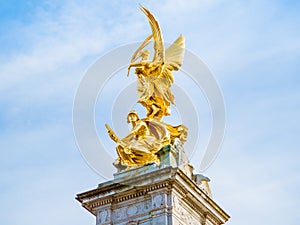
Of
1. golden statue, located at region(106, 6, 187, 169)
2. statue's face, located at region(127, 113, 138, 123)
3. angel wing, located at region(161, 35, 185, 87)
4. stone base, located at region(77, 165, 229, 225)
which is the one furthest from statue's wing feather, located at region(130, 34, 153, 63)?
stone base, located at region(77, 165, 229, 225)

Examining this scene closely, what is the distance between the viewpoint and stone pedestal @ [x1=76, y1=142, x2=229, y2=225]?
28641mm

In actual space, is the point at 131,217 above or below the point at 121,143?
below

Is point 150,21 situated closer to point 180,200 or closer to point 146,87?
point 146,87

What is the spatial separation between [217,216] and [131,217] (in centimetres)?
398

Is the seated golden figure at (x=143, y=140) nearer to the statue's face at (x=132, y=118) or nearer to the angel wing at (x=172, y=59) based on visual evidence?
the statue's face at (x=132, y=118)

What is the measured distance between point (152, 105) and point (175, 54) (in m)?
3.03

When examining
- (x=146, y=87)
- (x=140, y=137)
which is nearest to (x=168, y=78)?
(x=146, y=87)

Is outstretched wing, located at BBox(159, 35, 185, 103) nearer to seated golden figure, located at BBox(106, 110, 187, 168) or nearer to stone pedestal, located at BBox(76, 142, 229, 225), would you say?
seated golden figure, located at BBox(106, 110, 187, 168)

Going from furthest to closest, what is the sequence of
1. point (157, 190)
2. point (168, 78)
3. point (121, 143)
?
point (168, 78), point (121, 143), point (157, 190)

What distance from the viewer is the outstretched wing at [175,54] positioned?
1326 inches

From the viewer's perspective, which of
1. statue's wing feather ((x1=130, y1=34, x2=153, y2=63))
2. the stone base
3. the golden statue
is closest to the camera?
the stone base

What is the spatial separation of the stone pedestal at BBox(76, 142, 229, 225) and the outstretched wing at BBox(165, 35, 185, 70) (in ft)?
14.9

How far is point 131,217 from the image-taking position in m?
29.1

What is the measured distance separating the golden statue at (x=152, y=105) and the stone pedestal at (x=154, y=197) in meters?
0.65
